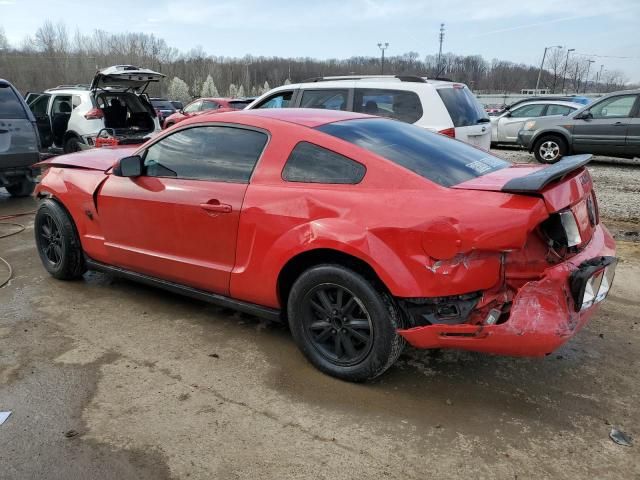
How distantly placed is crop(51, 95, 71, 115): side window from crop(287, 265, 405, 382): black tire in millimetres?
10435

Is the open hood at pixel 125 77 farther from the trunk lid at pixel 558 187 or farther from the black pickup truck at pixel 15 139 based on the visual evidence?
the trunk lid at pixel 558 187

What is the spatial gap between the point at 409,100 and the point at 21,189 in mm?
6307

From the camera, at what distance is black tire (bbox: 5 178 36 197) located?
8297 millimetres

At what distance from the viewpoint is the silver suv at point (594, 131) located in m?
10.9

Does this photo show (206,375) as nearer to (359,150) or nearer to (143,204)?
(143,204)

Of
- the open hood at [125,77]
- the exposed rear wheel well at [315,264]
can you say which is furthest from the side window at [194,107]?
the exposed rear wheel well at [315,264]

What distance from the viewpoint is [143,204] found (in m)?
3.82

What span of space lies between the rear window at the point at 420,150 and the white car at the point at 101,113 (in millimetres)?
7425

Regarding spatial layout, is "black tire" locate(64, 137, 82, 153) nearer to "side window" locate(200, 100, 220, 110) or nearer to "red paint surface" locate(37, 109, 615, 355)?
"side window" locate(200, 100, 220, 110)

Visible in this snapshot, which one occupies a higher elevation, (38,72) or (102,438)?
(38,72)

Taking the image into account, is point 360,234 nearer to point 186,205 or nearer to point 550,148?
point 186,205

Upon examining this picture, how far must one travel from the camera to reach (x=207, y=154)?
3.59 meters

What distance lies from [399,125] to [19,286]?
3.64 meters

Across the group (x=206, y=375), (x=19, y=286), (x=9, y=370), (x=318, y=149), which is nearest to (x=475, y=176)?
(x=318, y=149)
